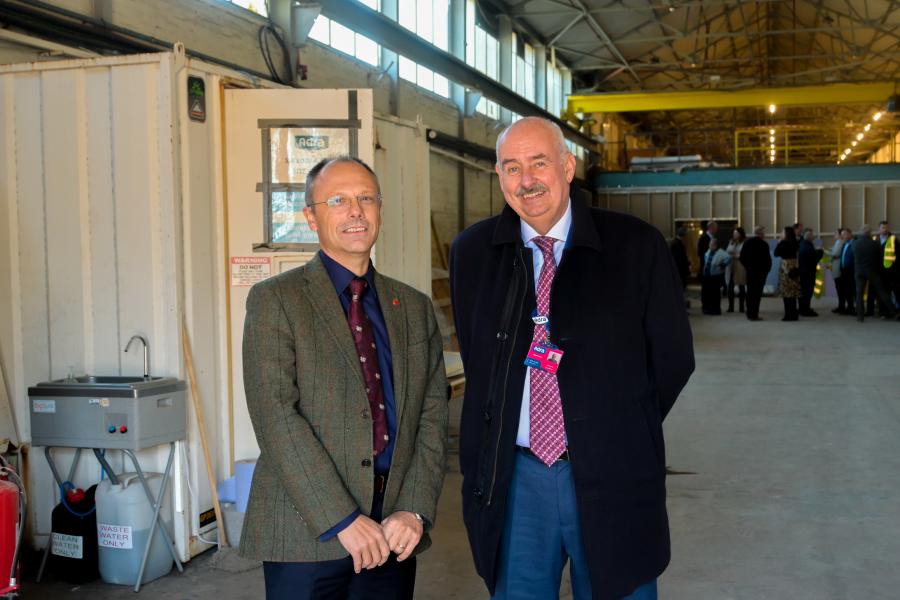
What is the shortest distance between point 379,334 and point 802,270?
14.6 m

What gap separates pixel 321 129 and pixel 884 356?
8.57m

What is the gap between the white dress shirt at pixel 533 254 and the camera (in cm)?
209

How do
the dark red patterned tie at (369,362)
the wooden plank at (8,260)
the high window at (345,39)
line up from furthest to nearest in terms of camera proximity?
the high window at (345,39), the wooden plank at (8,260), the dark red patterned tie at (369,362)

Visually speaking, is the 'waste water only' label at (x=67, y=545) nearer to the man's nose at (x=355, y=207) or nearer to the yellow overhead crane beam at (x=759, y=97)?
the man's nose at (x=355, y=207)

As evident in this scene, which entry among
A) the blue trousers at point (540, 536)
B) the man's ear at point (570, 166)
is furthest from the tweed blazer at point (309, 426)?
the man's ear at point (570, 166)

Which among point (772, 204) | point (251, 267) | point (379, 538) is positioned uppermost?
point (772, 204)

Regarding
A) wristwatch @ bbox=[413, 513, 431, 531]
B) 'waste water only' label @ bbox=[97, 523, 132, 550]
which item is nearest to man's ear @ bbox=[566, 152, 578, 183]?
wristwatch @ bbox=[413, 513, 431, 531]

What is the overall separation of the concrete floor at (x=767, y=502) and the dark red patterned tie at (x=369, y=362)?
1991 millimetres

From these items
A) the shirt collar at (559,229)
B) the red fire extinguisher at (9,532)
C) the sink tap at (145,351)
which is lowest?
the red fire extinguisher at (9,532)

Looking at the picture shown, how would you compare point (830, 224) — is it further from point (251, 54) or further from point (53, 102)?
point (53, 102)

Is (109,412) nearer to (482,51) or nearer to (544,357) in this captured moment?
(544,357)

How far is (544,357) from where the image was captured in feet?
6.68

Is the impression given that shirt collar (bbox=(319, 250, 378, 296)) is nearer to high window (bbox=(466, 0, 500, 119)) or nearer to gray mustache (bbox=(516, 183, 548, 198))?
gray mustache (bbox=(516, 183, 548, 198))

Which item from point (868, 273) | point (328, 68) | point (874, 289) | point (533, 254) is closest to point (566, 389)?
point (533, 254)
